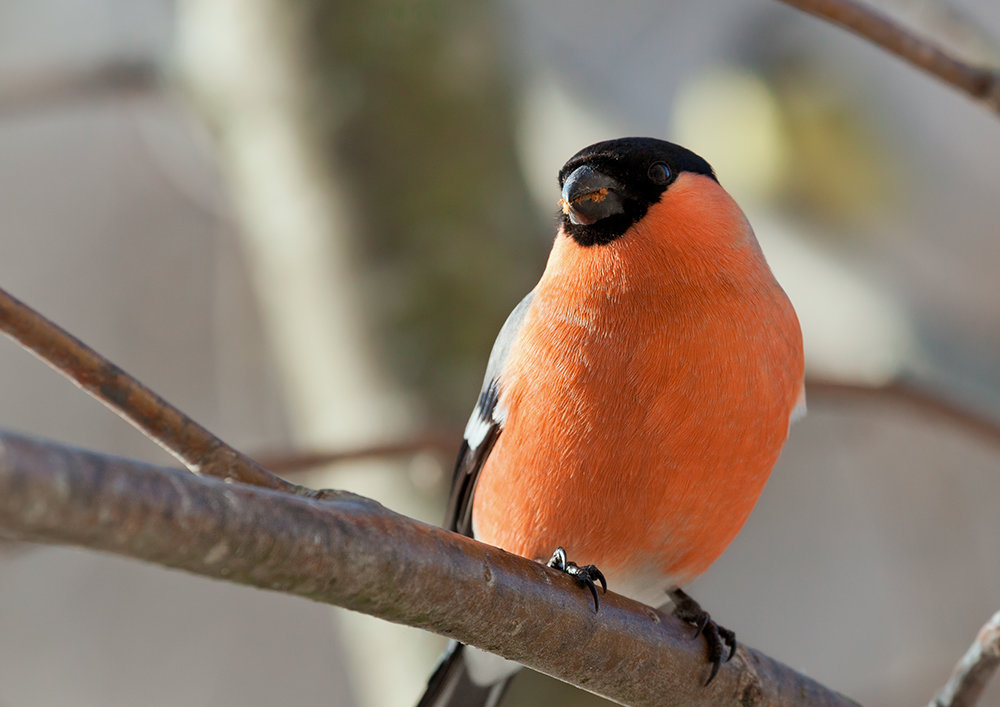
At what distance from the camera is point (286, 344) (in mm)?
3838

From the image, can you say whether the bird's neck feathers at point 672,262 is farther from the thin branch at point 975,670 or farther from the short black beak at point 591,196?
the thin branch at point 975,670

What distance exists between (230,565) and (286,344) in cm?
254

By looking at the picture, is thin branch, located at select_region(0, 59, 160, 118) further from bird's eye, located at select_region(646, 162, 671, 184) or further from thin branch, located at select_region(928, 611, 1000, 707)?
thin branch, located at select_region(928, 611, 1000, 707)

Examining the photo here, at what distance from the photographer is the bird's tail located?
290 cm

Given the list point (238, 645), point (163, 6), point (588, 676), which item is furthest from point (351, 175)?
point (238, 645)

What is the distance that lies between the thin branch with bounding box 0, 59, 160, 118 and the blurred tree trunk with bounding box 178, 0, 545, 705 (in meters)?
0.24

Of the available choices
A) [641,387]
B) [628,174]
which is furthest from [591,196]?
[641,387]

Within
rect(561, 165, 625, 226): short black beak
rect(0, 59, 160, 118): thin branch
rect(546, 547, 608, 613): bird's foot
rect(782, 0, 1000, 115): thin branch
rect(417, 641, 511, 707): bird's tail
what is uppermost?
rect(0, 59, 160, 118): thin branch

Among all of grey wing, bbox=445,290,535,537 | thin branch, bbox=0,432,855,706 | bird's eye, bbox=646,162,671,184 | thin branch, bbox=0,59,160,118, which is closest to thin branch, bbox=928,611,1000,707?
thin branch, bbox=0,432,855,706

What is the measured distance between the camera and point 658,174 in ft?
8.91

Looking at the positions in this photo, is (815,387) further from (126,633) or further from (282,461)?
(126,633)

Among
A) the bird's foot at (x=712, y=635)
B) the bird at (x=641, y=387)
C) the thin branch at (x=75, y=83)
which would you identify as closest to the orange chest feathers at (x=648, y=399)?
the bird at (x=641, y=387)

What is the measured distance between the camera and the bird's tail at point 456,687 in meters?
2.90

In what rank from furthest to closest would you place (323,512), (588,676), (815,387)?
1. (815,387)
2. (588,676)
3. (323,512)
